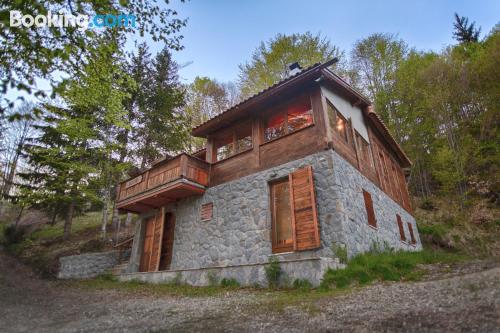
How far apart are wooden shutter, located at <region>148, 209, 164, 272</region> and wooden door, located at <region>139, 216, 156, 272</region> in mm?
405

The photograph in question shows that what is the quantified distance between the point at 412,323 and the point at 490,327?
2.18 ft

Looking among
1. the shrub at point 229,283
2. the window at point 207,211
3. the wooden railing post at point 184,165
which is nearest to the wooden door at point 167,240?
the window at point 207,211

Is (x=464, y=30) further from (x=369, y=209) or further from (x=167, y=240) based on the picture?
(x=167, y=240)

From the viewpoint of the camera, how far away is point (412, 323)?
301 cm

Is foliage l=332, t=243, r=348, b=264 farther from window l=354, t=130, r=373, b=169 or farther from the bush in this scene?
the bush

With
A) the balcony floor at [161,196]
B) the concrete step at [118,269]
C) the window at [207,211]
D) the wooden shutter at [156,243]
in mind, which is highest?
the balcony floor at [161,196]

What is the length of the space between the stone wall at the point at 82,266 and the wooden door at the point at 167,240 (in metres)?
3.13

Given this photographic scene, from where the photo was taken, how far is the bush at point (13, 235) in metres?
17.4

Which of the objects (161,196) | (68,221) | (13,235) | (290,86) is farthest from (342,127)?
(13,235)

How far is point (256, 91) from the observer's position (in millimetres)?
19625

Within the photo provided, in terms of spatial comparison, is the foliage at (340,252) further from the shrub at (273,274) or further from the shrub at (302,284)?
the shrub at (273,274)

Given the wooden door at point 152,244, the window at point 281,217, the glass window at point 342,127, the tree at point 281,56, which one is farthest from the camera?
the tree at point 281,56

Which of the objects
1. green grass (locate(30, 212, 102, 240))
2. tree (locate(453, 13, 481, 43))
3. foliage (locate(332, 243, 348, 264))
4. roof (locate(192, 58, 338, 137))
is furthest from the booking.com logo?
tree (locate(453, 13, 481, 43))

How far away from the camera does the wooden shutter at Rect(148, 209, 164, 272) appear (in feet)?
36.4
